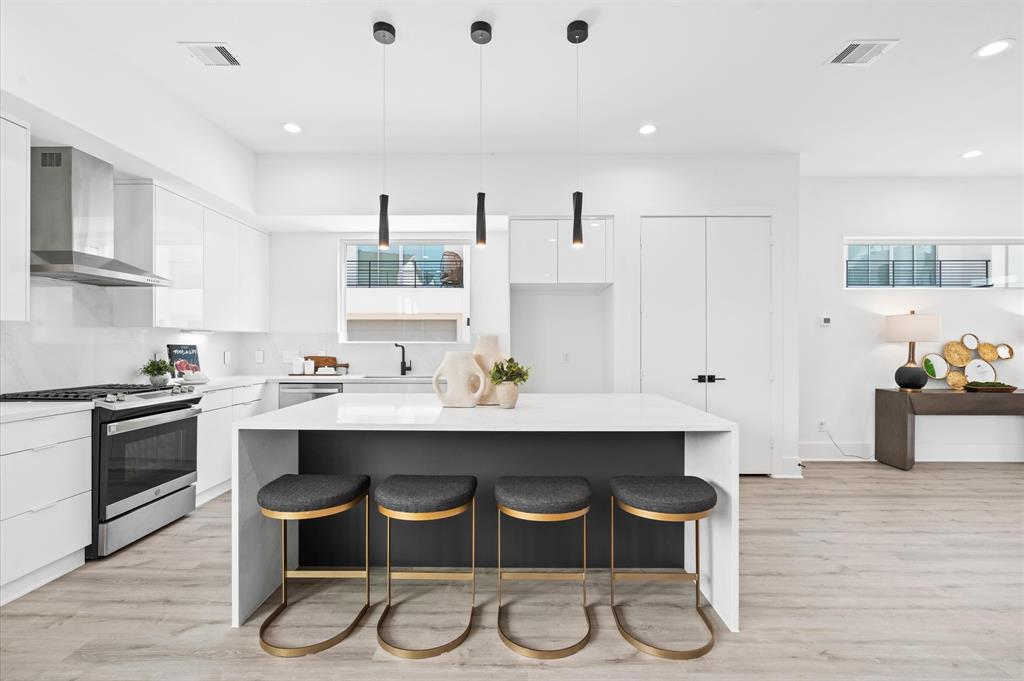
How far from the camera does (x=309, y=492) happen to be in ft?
6.23

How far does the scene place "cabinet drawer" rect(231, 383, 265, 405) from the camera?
3853 mm

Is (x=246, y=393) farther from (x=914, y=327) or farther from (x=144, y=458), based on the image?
(x=914, y=327)

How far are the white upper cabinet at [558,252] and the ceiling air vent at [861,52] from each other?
1917 millimetres

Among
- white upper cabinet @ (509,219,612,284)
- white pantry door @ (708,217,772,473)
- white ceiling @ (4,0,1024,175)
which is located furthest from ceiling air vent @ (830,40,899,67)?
white upper cabinet @ (509,219,612,284)

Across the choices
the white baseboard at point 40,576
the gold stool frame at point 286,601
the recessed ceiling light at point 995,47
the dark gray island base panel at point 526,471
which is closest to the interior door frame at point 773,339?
the recessed ceiling light at point 995,47

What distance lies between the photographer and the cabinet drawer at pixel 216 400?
11.4ft

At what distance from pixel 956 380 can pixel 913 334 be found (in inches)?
28.8

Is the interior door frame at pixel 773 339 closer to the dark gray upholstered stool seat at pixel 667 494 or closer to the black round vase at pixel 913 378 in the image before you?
the black round vase at pixel 913 378

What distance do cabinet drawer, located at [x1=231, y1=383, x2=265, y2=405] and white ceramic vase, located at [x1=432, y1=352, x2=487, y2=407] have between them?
7.90 ft

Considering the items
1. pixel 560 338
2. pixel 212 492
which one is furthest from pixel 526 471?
pixel 212 492

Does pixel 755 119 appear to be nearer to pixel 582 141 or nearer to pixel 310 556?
pixel 582 141

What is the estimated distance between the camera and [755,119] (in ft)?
11.7

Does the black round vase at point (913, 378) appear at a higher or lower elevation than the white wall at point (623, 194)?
lower

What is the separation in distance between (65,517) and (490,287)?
137 inches
